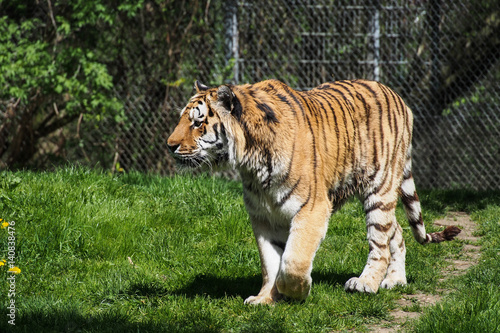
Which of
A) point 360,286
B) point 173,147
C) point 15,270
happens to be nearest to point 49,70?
point 15,270

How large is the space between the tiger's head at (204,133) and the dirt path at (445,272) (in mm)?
1503

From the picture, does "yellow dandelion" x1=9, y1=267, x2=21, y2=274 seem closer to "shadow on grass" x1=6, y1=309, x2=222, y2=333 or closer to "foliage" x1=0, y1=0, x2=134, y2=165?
"shadow on grass" x1=6, y1=309, x2=222, y2=333

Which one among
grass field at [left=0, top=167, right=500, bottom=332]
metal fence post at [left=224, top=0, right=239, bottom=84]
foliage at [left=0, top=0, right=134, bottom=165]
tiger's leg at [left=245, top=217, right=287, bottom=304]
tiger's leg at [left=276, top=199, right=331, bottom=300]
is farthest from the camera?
metal fence post at [left=224, top=0, right=239, bottom=84]

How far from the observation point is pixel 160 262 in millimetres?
4621

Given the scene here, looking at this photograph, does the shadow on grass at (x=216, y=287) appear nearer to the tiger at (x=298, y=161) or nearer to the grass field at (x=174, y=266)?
the grass field at (x=174, y=266)

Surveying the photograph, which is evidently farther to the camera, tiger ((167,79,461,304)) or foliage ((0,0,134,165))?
foliage ((0,0,134,165))

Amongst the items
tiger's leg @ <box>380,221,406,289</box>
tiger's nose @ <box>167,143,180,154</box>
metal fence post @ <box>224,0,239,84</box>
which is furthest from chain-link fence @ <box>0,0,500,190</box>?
tiger's nose @ <box>167,143,180,154</box>

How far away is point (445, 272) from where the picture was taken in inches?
187

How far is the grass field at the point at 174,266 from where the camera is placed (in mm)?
3570

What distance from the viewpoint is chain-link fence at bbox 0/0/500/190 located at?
7.66 meters

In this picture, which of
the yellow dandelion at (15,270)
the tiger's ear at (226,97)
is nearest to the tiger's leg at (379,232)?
the tiger's ear at (226,97)

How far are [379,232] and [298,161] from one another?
1.02 meters

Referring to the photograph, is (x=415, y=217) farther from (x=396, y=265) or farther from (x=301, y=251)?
(x=301, y=251)

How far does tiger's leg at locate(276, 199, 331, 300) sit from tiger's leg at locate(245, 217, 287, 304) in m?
0.19
